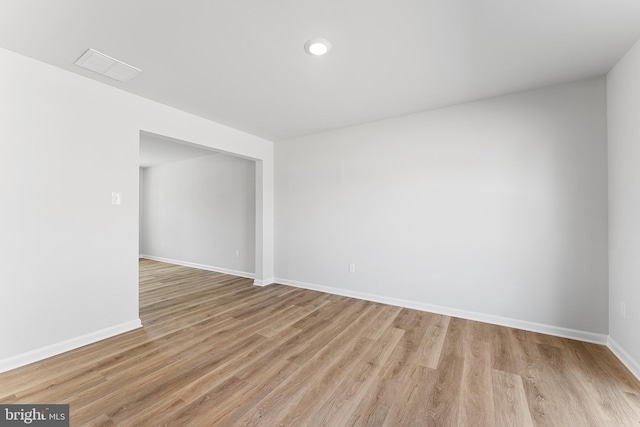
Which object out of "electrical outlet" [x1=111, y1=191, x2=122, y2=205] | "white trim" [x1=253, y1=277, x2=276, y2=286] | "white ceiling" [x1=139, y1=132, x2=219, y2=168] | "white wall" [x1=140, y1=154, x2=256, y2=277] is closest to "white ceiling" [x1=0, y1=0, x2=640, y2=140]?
"electrical outlet" [x1=111, y1=191, x2=122, y2=205]

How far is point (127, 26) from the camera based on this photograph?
175cm

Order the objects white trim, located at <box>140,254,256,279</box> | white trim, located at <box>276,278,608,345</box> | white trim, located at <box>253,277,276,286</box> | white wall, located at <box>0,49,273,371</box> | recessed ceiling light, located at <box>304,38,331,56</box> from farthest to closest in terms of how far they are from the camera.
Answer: white trim, located at <box>140,254,256,279</box> → white trim, located at <box>253,277,276,286</box> → white trim, located at <box>276,278,608,345</box> → white wall, located at <box>0,49,273,371</box> → recessed ceiling light, located at <box>304,38,331,56</box>

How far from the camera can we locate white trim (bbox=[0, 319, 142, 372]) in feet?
6.56

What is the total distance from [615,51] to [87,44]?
162 inches

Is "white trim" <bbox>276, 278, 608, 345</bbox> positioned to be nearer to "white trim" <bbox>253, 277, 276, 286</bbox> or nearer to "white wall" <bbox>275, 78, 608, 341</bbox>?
"white wall" <bbox>275, 78, 608, 341</bbox>

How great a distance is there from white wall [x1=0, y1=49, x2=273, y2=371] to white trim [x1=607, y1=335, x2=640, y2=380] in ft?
14.4

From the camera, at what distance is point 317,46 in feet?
6.43

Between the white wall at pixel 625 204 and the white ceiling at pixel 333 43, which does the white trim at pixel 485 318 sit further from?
the white ceiling at pixel 333 43

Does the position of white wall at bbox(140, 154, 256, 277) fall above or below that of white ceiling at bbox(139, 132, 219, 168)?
below

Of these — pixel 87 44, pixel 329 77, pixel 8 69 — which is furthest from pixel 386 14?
pixel 8 69

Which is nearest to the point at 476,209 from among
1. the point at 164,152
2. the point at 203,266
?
the point at 203,266

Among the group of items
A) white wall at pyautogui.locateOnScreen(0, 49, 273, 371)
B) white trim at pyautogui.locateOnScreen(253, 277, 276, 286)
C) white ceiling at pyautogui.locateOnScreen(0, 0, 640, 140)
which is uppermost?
white ceiling at pyautogui.locateOnScreen(0, 0, 640, 140)

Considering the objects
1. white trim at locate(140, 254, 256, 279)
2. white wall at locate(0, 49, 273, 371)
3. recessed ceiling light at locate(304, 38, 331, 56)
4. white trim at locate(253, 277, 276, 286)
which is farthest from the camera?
white trim at locate(140, 254, 256, 279)

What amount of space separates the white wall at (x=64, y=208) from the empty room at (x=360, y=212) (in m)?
0.01
